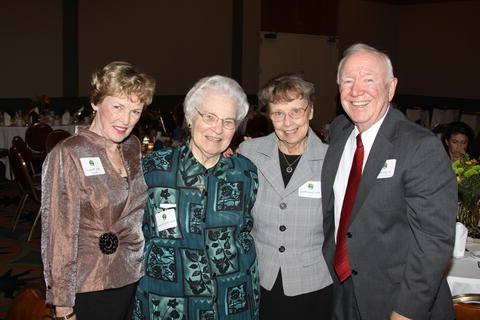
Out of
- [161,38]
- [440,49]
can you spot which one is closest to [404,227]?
[161,38]

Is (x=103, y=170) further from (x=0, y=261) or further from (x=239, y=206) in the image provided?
(x=0, y=261)

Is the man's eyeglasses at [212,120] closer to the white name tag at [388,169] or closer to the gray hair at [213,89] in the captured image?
the gray hair at [213,89]

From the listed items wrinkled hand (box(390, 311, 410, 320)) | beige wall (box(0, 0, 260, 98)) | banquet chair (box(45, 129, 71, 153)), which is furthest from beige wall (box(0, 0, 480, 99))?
wrinkled hand (box(390, 311, 410, 320))

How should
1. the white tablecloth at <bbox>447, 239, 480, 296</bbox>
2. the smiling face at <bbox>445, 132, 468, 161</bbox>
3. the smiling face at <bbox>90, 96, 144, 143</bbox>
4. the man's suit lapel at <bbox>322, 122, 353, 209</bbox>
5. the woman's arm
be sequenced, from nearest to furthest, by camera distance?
the woman's arm
the smiling face at <bbox>90, 96, 144, 143</bbox>
the man's suit lapel at <bbox>322, 122, 353, 209</bbox>
the white tablecloth at <bbox>447, 239, 480, 296</bbox>
the smiling face at <bbox>445, 132, 468, 161</bbox>

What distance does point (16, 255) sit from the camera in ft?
17.9

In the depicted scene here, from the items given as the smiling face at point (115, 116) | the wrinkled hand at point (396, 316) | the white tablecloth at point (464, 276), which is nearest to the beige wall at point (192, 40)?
the smiling face at point (115, 116)

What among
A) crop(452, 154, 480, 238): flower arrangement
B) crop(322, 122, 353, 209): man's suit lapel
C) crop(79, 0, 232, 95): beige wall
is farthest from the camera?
crop(79, 0, 232, 95): beige wall

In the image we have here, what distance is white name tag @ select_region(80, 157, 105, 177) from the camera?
2158 mm

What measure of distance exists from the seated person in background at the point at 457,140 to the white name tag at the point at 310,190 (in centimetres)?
304

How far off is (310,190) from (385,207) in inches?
17.2

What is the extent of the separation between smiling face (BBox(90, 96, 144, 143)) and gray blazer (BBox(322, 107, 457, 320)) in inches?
38.8

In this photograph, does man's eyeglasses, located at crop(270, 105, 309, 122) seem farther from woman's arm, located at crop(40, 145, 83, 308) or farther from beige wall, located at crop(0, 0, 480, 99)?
beige wall, located at crop(0, 0, 480, 99)

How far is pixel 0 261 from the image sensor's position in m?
5.28

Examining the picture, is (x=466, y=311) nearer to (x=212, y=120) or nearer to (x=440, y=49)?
(x=212, y=120)
